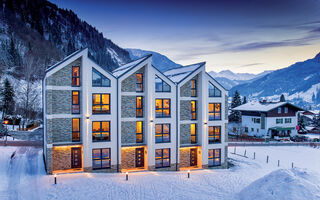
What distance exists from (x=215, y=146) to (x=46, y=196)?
15100mm

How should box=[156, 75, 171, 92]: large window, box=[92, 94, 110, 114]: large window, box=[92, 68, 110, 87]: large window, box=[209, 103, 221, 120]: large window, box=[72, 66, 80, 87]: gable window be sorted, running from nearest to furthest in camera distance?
box=[72, 66, 80, 87]: gable window → box=[92, 68, 110, 87]: large window → box=[92, 94, 110, 114]: large window → box=[156, 75, 171, 92]: large window → box=[209, 103, 221, 120]: large window

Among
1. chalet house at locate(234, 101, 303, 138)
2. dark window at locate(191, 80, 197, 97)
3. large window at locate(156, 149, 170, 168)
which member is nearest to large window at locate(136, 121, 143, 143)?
large window at locate(156, 149, 170, 168)

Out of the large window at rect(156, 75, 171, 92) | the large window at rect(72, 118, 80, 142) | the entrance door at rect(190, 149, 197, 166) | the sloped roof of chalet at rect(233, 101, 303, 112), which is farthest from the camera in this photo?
the sloped roof of chalet at rect(233, 101, 303, 112)

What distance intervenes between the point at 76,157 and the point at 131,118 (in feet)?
17.3

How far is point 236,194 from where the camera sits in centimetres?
1453

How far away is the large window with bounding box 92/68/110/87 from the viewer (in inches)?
729

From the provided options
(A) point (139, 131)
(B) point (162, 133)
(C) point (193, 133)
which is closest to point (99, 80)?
(A) point (139, 131)

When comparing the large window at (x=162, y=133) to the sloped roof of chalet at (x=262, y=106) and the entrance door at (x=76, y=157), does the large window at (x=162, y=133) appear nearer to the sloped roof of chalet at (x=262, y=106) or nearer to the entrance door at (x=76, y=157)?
the entrance door at (x=76, y=157)

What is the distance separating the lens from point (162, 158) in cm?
2091

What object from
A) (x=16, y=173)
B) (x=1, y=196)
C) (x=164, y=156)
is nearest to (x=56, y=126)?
(x=16, y=173)

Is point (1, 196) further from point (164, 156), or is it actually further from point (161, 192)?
point (164, 156)

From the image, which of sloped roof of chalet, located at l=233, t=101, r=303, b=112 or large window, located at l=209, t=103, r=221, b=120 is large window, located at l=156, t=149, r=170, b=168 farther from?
sloped roof of chalet, located at l=233, t=101, r=303, b=112

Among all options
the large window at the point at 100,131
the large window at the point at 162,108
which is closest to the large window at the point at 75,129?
the large window at the point at 100,131

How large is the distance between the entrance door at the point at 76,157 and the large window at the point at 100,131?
146 centimetres
